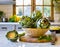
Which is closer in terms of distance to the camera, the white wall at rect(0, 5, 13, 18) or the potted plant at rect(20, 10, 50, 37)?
the potted plant at rect(20, 10, 50, 37)

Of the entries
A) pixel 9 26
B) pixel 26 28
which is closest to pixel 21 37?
pixel 26 28

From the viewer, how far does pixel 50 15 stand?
4.51 m

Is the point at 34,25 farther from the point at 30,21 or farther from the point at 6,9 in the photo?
the point at 6,9

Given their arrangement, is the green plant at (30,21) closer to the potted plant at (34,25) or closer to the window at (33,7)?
the potted plant at (34,25)

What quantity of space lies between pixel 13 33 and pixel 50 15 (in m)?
3.20

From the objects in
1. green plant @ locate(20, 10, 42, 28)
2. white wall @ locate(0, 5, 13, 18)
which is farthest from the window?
green plant @ locate(20, 10, 42, 28)

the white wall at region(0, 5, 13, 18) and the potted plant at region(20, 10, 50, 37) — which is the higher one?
the white wall at region(0, 5, 13, 18)

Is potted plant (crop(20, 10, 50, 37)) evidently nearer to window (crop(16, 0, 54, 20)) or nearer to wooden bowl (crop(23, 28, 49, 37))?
wooden bowl (crop(23, 28, 49, 37))

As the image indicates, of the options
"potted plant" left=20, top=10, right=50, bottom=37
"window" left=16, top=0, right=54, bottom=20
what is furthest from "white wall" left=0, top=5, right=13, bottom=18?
"potted plant" left=20, top=10, right=50, bottom=37

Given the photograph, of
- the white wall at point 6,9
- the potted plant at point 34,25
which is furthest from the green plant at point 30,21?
the white wall at point 6,9

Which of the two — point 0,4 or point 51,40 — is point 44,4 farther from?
point 51,40

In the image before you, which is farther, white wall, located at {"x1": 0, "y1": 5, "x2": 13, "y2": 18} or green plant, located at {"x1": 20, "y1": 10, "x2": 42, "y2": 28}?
white wall, located at {"x1": 0, "y1": 5, "x2": 13, "y2": 18}

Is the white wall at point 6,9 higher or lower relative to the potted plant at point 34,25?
higher

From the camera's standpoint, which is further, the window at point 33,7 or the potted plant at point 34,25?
the window at point 33,7
